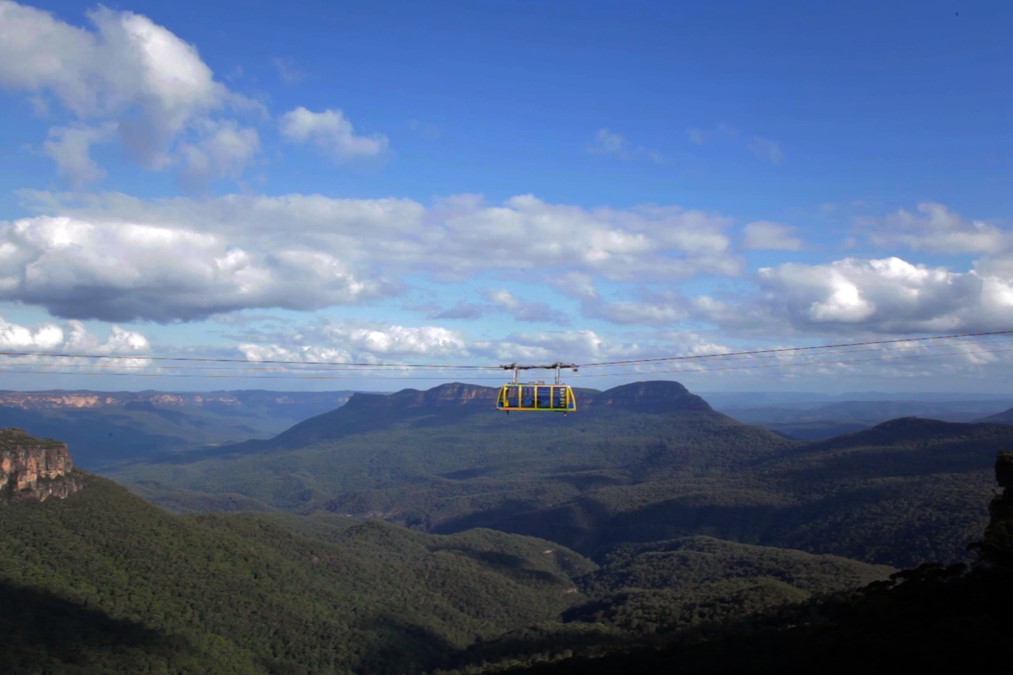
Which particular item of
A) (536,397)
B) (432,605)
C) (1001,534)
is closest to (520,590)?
(432,605)

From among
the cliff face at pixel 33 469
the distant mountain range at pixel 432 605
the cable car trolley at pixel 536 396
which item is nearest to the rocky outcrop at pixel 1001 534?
the distant mountain range at pixel 432 605

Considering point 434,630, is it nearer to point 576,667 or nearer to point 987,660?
point 576,667

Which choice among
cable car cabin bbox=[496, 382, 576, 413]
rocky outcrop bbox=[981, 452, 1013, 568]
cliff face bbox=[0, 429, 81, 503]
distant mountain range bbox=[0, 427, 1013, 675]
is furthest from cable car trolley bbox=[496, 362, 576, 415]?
cliff face bbox=[0, 429, 81, 503]

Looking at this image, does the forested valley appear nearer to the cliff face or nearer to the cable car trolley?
the cliff face

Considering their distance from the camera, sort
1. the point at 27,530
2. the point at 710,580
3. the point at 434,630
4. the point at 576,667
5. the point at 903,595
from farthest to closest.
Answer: the point at 710,580 < the point at 434,630 < the point at 27,530 < the point at 576,667 < the point at 903,595

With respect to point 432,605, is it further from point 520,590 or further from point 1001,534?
point 1001,534

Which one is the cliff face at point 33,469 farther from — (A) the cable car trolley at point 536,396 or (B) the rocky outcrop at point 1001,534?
(B) the rocky outcrop at point 1001,534

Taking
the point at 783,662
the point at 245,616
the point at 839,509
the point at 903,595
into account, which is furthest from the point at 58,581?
the point at 839,509
